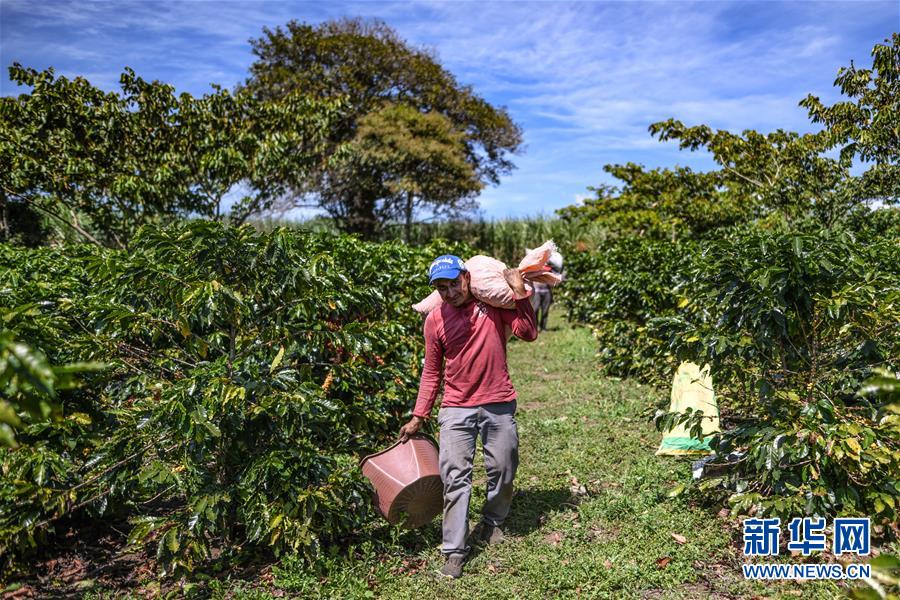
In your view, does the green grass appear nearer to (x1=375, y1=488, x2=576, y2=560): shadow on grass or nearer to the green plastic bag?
(x1=375, y1=488, x2=576, y2=560): shadow on grass

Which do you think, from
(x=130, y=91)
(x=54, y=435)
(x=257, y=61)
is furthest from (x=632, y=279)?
(x=257, y=61)

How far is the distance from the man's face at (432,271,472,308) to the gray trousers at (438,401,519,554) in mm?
677

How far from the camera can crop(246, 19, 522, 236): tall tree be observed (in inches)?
1148

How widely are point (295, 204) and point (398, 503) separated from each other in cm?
2441

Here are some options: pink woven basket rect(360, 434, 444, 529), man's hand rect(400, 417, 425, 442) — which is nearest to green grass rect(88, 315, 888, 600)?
pink woven basket rect(360, 434, 444, 529)

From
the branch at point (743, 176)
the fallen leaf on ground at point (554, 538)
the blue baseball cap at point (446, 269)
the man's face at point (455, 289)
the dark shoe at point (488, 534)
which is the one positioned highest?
the branch at point (743, 176)

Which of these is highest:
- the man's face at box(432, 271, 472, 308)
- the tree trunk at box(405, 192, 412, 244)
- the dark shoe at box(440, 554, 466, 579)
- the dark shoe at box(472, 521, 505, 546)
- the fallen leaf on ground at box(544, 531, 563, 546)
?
the tree trunk at box(405, 192, 412, 244)

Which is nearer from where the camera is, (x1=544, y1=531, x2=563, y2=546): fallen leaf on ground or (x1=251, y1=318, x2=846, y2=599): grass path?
(x1=251, y1=318, x2=846, y2=599): grass path

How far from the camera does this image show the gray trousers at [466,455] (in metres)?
4.11

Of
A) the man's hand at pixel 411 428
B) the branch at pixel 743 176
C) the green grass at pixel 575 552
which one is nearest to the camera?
the green grass at pixel 575 552

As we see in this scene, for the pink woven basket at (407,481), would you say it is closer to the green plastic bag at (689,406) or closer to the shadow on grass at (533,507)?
the shadow on grass at (533,507)

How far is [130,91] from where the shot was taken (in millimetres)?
14695

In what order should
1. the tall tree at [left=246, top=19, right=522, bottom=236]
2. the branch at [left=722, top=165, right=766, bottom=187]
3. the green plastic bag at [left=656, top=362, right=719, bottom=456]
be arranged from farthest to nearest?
the tall tree at [left=246, top=19, right=522, bottom=236]
the branch at [left=722, top=165, right=766, bottom=187]
the green plastic bag at [left=656, top=362, right=719, bottom=456]

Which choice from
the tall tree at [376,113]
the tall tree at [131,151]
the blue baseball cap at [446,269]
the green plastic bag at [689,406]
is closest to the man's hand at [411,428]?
the blue baseball cap at [446,269]
